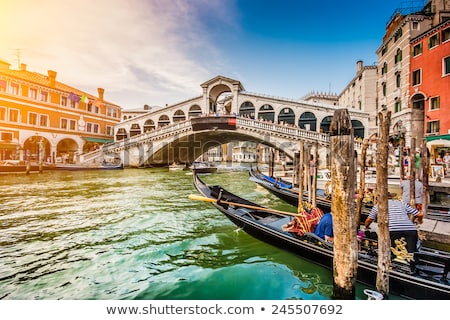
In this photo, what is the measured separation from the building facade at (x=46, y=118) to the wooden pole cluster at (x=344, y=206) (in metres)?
14.4

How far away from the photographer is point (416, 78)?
10.2 metres

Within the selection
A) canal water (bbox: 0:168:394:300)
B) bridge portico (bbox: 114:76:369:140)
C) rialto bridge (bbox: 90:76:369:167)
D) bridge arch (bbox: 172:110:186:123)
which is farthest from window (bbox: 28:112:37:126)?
canal water (bbox: 0:168:394:300)

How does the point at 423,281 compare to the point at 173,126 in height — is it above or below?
below

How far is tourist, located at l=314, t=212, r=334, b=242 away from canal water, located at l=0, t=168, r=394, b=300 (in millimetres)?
361

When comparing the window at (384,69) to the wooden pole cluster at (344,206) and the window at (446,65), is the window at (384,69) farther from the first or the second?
the wooden pole cluster at (344,206)

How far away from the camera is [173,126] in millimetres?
14977

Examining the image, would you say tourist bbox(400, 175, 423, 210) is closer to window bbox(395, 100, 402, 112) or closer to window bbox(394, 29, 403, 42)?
window bbox(395, 100, 402, 112)

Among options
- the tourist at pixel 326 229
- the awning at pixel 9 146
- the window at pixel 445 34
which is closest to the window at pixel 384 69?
the window at pixel 445 34

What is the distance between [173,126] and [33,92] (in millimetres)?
8389

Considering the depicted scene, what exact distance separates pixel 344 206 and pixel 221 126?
40.3 ft

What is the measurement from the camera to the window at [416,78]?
1000cm

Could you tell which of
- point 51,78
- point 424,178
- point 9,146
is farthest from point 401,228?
point 51,78
